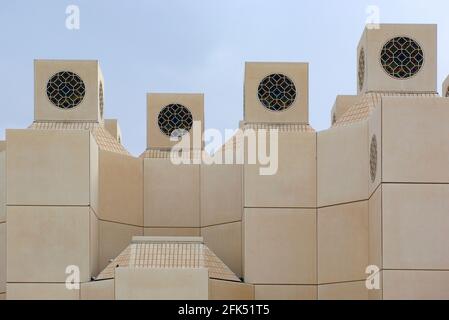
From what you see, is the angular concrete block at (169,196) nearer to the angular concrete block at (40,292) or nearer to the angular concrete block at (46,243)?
the angular concrete block at (46,243)

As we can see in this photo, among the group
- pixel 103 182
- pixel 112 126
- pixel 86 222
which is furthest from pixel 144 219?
pixel 112 126

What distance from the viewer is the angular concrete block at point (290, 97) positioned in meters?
41.6

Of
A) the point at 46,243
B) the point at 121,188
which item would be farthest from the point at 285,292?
the point at 46,243

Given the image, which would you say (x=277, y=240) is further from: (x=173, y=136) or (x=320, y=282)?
(x=173, y=136)

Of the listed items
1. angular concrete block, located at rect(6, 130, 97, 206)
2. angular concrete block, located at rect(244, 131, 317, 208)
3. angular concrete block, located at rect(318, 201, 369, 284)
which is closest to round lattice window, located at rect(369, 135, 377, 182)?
angular concrete block, located at rect(318, 201, 369, 284)

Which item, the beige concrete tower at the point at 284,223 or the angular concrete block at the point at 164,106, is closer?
the beige concrete tower at the point at 284,223

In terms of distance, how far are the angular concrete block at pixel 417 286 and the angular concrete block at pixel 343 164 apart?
402 centimetres

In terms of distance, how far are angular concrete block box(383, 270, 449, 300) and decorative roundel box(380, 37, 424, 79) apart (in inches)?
335

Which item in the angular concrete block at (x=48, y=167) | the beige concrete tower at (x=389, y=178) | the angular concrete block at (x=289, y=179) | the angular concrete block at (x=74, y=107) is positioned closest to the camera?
the beige concrete tower at (x=389, y=178)

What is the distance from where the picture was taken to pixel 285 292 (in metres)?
37.0

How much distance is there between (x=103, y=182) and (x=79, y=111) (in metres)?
3.32

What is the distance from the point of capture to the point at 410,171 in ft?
109

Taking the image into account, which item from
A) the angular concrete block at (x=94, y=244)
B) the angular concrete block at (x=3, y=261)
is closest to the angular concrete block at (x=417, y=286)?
the angular concrete block at (x=94, y=244)

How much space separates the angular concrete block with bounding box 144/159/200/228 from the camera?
137 ft
